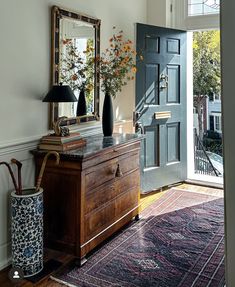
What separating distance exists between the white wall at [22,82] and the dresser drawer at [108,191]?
20.7 inches

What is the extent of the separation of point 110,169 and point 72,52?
1115mm

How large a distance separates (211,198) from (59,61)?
2381mm

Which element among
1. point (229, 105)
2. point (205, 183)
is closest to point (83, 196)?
point (229, 105)

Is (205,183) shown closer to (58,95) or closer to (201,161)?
(201,161)

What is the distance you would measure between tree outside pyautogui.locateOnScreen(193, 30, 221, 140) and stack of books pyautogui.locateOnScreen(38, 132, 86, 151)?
2.99 m

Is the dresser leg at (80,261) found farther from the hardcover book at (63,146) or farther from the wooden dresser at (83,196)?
the hardcover book at (63,146)

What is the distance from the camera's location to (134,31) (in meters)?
3.82

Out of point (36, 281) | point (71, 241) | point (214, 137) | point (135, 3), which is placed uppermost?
point (135, 3)

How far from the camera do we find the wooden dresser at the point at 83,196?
2.36 metres

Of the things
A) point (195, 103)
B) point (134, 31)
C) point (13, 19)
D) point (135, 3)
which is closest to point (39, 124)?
point (13, 19)

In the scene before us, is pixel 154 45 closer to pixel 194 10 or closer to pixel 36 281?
pixel 194 10

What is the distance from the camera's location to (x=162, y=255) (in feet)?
8.28

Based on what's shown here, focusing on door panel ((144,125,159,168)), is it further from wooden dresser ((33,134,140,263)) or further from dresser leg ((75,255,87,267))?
dresser leg ((75,255,87,267))

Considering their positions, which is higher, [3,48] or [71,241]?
[3,48]
